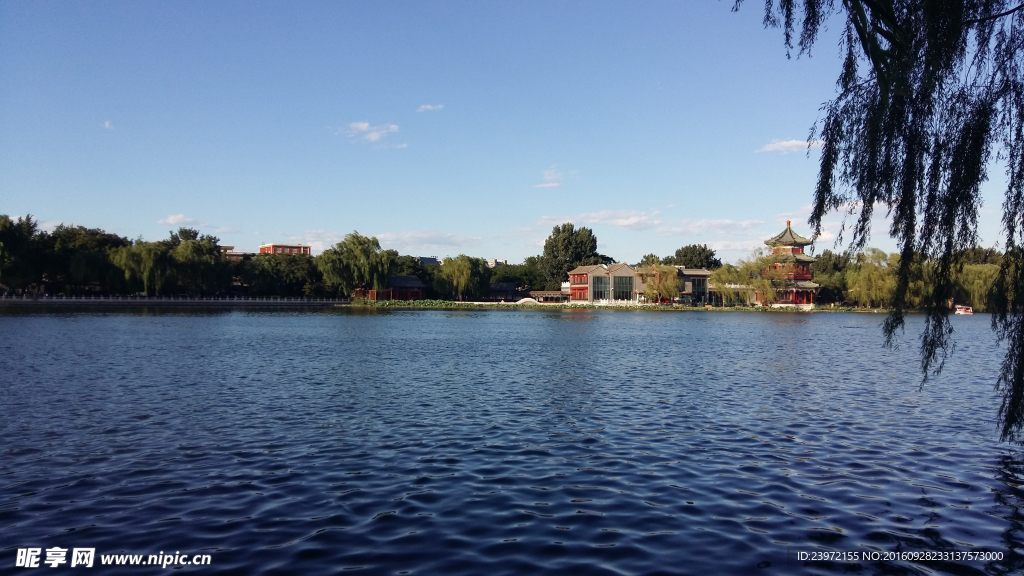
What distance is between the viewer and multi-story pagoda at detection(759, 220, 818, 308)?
7869cm

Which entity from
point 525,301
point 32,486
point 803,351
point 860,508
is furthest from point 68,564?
point 525,301

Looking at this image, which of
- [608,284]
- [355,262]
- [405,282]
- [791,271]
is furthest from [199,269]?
[791,271]

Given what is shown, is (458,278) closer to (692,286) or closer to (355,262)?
(355,262)

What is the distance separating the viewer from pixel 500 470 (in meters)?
8.55

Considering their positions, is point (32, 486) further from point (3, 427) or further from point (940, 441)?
point (940, 441)

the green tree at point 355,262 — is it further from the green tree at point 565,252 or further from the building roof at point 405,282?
the green tree at point 565,252

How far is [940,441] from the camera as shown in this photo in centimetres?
1045

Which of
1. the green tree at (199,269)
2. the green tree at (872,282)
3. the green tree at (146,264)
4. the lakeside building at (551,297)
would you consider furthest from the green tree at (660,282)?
the green tree at (146,264)

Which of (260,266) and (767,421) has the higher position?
(260,266)

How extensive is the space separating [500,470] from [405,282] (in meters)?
90.3

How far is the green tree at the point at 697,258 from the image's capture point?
114 meters

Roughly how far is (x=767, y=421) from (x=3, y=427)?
13.7m

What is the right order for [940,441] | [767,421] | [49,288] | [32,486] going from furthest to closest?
[49,288], [767,421], [940,441], [32,486]

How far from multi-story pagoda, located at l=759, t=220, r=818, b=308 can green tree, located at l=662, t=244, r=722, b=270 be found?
26952 mm
